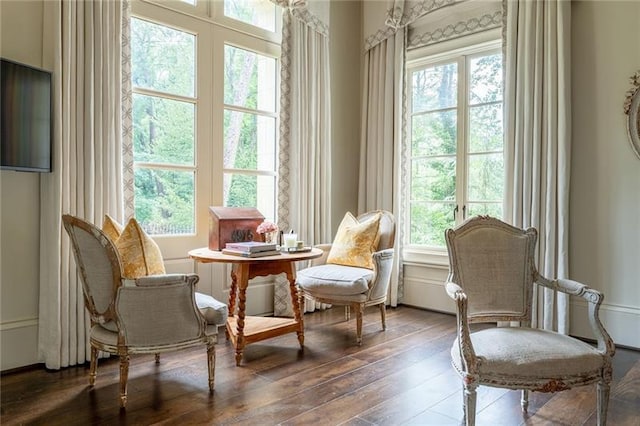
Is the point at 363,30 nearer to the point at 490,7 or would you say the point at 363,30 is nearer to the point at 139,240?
the point at 490,7

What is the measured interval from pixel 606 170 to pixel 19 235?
12.9ft

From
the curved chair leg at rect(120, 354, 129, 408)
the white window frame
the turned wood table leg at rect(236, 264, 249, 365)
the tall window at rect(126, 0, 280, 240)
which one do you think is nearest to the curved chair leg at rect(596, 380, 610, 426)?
the turned wood table leg at rect(236, 264, 249, 365)

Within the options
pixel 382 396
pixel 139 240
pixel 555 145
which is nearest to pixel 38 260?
pixel 139 240

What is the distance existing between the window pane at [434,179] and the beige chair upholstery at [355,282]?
83cm

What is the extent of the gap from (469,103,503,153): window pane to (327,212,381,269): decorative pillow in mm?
1142

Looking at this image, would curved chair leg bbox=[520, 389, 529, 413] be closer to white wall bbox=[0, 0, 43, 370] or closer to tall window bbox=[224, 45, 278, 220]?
tall window bbox=[224, 45, 278, 220]

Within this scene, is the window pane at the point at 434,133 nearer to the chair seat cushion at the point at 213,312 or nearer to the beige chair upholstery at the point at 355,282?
the beige chair upholstery at the point at 355,282

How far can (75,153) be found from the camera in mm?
2688

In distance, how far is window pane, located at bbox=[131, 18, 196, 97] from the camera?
3.10 metres

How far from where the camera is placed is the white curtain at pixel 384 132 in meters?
4.20

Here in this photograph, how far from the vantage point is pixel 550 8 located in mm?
3215

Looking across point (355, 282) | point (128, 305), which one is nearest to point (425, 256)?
point (355, 282)

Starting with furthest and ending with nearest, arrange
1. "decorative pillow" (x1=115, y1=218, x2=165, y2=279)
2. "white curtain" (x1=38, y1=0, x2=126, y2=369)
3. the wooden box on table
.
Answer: the wooden box on table < "white curtain" (x1=38, y1=0, x2=126, y2=369) < "decorative pillow" (x1=115, y1=218, x2=165, y2=279)

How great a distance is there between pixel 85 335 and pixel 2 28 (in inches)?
73.5
